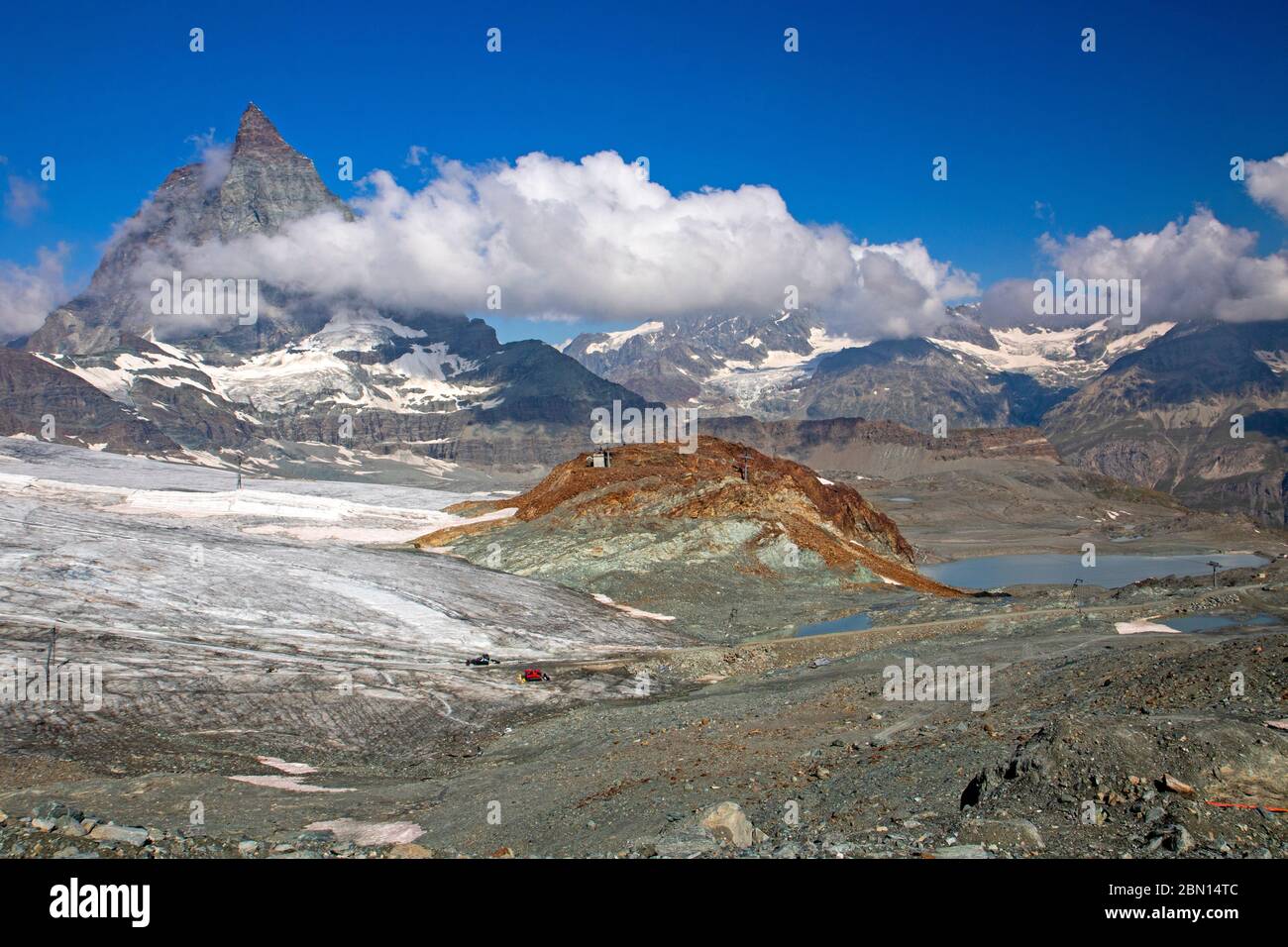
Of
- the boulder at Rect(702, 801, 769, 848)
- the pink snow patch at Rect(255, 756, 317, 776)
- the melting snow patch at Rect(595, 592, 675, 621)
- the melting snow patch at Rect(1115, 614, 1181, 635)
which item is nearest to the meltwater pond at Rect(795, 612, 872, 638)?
the melting snow patch at Rect(595, 592, 675, 621)

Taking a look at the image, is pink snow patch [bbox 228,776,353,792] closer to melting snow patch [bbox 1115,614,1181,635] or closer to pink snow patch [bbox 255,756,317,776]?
pink snow patch [bbox 255,756,317,776]

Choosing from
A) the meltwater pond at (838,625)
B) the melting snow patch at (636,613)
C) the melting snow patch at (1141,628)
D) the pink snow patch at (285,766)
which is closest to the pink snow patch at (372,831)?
the pink snow patch at (285,766)

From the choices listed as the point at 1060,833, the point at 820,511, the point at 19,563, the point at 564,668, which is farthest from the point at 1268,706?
the point at 820,511

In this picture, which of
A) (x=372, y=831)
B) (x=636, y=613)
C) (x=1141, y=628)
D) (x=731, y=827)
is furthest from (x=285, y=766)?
(x=1141, y=628)

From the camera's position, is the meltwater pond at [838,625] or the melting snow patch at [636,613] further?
the melting snow patch at [636,613]

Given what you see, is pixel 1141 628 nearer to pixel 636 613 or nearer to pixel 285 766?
pixel 636 613

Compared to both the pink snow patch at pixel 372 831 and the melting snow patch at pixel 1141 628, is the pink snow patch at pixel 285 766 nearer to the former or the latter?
the pink snow patch at pixel 372 831

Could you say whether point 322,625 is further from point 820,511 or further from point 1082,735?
point 820,511

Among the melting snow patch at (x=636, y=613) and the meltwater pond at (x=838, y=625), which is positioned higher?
the melting snow patch at (x=636, y=613)
